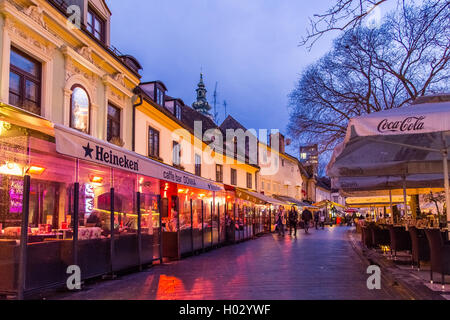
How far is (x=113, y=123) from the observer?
53.3 ft

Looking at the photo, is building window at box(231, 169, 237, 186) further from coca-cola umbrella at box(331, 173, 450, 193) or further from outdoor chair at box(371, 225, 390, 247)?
outdoor chair at box(371, 225, 390, 247)

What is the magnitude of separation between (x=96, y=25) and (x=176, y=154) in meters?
8.46

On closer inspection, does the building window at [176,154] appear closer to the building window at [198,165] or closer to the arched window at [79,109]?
the building window at [198,165]

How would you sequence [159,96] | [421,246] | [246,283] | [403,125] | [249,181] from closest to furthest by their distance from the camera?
[403,125] → [246,283] → [421,246] → [159,96] → [249,181]

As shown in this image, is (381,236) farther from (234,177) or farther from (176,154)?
(234,177)

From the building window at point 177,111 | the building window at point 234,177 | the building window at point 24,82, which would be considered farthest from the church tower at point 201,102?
the building window at point 24,82

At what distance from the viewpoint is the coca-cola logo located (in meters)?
5.77

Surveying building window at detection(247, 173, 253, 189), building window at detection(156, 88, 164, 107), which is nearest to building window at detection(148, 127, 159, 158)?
building window at detection(156, 88, 164, 107)

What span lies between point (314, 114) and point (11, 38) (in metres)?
15.0

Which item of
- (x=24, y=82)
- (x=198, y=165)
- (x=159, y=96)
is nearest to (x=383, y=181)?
(x=24, y=82)

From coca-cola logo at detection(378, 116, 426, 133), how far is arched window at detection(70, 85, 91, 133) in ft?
33.4

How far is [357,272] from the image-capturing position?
954cm
